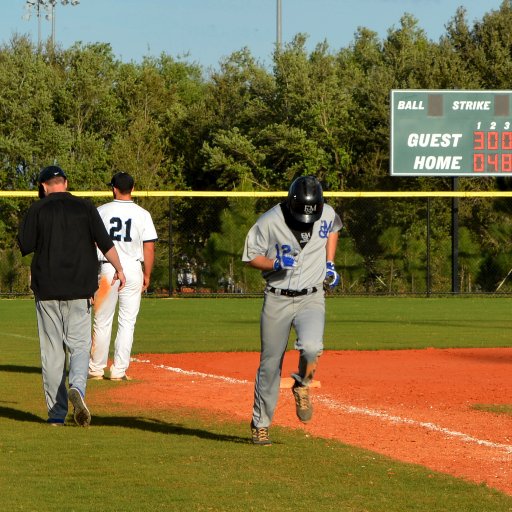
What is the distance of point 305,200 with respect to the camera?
7.62 metres

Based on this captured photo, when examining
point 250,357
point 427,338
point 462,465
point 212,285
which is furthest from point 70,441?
point 212,285

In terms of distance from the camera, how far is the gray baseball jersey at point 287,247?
7754mm

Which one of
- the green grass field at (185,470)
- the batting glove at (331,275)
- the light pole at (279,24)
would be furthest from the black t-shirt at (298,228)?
the light pole at (279,24)

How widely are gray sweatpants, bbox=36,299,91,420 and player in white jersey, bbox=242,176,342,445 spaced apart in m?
1.61

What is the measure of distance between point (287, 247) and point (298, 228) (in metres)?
0.14

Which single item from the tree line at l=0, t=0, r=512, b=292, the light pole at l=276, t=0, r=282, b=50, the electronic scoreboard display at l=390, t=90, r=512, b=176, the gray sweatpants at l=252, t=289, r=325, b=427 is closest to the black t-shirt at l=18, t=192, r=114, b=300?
the gray sweatpants at l=252, t=289, r=325, b=427

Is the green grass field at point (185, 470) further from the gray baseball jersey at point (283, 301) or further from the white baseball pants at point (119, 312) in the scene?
the white baseball pants at point (119, 312)

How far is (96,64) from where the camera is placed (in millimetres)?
51156

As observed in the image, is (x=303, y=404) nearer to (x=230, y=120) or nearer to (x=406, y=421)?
(x=406, y=421)

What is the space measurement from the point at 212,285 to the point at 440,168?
657 centimetres

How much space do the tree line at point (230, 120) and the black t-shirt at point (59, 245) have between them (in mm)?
26194

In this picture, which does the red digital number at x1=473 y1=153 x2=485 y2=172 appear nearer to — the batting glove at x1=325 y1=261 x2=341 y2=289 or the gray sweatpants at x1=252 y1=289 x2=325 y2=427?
the batting glove at x1=325 y1=261 x2=341 y2=289

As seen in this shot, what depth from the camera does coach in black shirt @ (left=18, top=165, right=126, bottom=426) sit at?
8688 millimetres

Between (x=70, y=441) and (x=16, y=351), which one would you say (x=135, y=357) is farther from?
(x=70, y=441)
